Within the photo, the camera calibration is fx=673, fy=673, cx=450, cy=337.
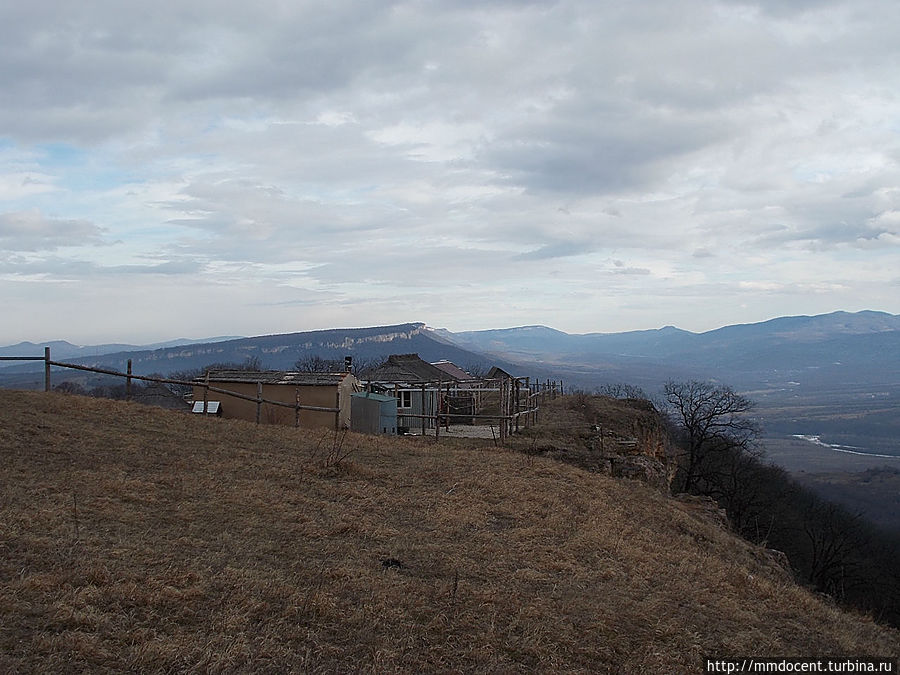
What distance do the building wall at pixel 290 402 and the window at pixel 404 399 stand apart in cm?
683

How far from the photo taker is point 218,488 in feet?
34.5

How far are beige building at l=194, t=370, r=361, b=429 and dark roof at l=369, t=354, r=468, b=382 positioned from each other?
11241mm

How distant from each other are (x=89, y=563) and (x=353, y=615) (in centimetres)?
268

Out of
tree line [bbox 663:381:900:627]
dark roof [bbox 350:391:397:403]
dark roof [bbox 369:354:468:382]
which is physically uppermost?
dark roof [bbox 369:354:468:382]

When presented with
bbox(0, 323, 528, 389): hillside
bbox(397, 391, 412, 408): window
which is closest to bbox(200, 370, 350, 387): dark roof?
bbox(397, 391, 412, 408): window

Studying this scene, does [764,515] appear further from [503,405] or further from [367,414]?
[367,414]

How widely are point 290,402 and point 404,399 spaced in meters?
8.91

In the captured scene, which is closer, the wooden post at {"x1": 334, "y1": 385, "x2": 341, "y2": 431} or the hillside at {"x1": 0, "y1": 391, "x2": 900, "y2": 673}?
the hillside at {"x1": 0, "y1": 391, "x2": 900, "y2": 673}

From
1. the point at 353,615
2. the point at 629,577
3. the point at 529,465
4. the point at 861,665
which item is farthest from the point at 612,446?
the point at 353,615

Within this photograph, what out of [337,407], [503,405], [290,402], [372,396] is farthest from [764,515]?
[290,402]

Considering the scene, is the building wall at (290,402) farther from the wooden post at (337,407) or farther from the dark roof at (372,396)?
the dark roof at (372,396)

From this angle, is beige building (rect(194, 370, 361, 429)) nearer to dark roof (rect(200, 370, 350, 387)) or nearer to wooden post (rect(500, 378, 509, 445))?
dark roof (rect(200, 370, 350, 387))

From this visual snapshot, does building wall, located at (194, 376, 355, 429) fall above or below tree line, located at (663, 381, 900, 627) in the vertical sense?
above

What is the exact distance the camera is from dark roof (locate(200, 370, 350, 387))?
23.3 m
